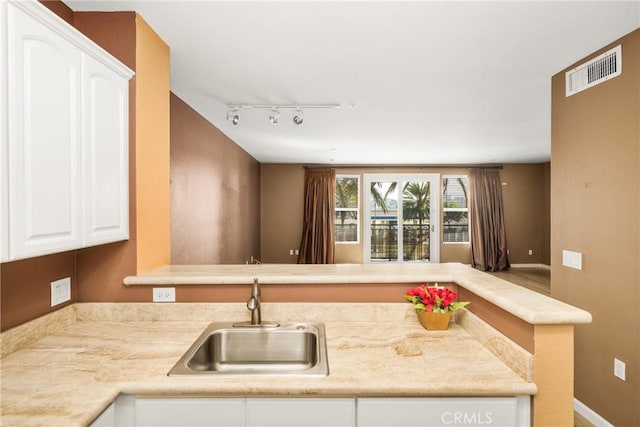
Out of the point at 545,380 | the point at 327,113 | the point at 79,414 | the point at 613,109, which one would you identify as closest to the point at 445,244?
the point at 327,113

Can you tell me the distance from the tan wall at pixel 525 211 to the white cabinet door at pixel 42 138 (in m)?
8.39

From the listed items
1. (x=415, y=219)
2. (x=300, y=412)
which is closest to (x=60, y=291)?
(x=300, y=412)

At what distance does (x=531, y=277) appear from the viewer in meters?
6.83

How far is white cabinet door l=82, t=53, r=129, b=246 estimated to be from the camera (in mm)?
1401

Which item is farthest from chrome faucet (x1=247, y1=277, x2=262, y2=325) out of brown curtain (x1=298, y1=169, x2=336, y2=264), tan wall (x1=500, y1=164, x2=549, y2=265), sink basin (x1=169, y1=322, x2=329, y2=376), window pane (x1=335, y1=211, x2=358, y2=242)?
tan wall (x1=500, y1=164, x2=549, y2=265)

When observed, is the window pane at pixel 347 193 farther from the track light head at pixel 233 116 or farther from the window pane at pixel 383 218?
the track light head at pixel 233 116

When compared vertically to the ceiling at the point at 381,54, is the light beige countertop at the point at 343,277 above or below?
below

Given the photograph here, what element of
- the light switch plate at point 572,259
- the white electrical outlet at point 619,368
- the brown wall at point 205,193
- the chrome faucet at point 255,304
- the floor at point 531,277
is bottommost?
the floor at point 531,277

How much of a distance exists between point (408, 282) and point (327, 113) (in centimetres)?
247

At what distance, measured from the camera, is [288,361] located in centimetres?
163

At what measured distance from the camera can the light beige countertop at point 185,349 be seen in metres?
1.10

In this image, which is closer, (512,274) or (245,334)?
(245,334)

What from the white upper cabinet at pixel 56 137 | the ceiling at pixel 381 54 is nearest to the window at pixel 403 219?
the ceiling at pixel 381 54

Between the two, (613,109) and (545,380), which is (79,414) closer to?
(545,380)
